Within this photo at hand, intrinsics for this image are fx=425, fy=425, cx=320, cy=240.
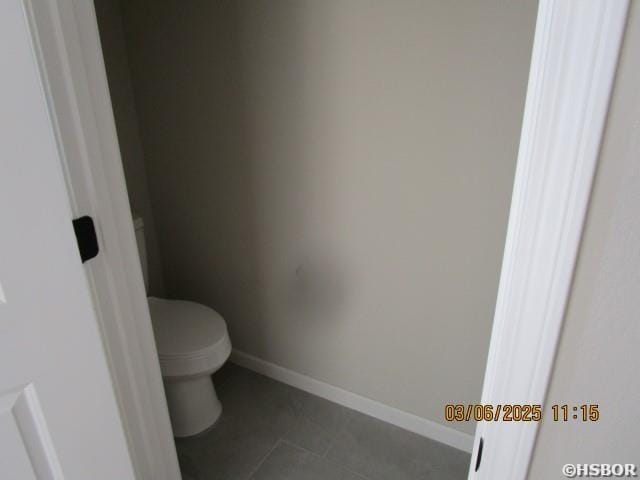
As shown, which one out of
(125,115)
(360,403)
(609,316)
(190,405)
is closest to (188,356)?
(190,405)

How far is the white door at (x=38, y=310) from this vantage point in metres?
0.67

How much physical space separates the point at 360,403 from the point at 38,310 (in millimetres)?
1434

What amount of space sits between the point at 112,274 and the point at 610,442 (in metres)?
0.96

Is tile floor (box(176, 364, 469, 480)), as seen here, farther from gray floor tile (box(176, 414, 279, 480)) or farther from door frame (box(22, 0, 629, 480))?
door frame (box(22, 0, 629, 480))

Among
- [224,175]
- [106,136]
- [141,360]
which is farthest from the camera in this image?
[224,175]

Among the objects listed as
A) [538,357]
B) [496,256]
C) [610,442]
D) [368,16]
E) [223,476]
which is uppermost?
[368,16]

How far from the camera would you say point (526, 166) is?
1.49 feet

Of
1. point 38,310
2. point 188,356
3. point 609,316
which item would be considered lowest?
point 188,356

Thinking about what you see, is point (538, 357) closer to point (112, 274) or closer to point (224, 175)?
point (112, 274)

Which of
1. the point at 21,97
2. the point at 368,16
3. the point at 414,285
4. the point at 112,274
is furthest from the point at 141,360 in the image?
the point at 368,16

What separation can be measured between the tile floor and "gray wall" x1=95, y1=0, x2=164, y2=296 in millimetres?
833

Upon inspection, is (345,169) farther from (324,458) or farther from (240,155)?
(324,458)

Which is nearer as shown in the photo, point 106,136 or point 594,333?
point 594,333

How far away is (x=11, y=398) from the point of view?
0.75 meters
